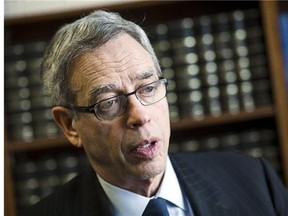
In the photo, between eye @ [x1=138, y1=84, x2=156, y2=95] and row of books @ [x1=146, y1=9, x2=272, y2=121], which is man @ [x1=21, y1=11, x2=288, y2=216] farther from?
row of books @ [x1=146, y1=9, x2=272, y2=121]

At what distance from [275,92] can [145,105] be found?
2.59 ft

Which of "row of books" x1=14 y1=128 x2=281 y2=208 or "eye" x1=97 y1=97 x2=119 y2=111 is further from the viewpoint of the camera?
"row of books" x1=14 y1=128 x2=281 y2=208

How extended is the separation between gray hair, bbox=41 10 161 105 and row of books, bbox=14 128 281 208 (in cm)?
70

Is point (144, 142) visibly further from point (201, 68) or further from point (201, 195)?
point (201, 68)

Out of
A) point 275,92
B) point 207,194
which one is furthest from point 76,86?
point 275,92

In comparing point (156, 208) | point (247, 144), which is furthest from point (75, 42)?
point (247, 144)

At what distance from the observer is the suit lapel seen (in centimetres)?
95

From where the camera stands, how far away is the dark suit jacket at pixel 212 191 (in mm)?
950

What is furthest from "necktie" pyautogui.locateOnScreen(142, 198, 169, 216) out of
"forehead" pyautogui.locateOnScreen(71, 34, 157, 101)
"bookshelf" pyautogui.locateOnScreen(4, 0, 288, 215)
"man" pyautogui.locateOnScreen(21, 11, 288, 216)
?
"bookshelf" pyautogui.locateOnScreen(4, 0, 288, 215)

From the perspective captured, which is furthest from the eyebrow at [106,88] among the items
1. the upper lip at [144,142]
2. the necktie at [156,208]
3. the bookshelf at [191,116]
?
the bookshelf at [191,116]

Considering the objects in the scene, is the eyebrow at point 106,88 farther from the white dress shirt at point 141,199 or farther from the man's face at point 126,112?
the white dress shirt at point 141,199

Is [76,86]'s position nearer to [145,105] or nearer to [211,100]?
[145,105]

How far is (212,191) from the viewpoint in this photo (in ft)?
3.24

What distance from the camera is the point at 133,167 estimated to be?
0.89 meters
